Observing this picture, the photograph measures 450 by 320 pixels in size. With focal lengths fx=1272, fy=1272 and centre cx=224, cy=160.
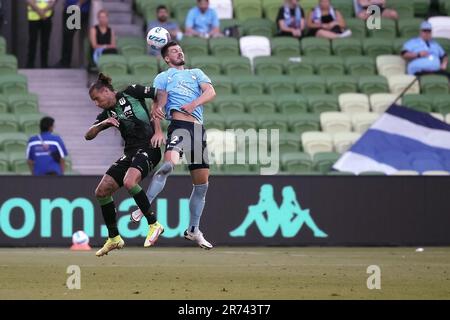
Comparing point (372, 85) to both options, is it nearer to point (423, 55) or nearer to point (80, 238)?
point (423, 55)

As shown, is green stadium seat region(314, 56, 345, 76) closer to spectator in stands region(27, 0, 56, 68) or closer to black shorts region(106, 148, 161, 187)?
spectator in stands region(27, 0, 56, 68)

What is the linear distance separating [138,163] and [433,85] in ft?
38.4

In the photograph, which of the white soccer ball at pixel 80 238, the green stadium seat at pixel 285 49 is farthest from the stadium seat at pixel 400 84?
the white soccer ball at pixel 80 238

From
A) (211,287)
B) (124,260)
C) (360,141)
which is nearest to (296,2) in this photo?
(360,141)

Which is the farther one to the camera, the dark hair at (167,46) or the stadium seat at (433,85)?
the stadium seat at (433,85)

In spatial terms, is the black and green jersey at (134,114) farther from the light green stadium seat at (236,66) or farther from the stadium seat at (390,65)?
the stadium seat at (390,65)

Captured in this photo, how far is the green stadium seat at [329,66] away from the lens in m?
25.7

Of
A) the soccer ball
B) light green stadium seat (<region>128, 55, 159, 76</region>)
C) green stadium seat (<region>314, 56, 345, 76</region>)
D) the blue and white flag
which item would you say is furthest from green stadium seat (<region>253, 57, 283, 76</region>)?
the soccer ball

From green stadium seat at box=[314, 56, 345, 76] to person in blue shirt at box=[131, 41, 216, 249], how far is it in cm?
1033

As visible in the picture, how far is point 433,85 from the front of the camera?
83.8 feet

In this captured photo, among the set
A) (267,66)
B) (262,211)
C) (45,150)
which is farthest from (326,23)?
(45,150)

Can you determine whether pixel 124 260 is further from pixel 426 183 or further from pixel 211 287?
pixel 426 183

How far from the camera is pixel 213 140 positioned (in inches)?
905

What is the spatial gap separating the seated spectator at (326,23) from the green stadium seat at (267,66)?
149 cm
